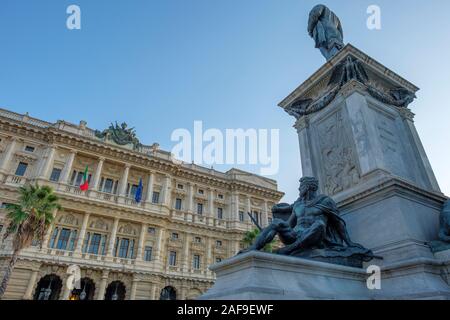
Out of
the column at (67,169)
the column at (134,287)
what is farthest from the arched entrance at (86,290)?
the column at (67,169)

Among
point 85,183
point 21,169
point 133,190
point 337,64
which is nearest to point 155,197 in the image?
point 133,190

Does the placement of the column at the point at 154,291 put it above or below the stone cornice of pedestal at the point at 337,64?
below

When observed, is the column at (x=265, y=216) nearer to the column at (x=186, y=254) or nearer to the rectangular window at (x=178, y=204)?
the column at (x=186, y=254)

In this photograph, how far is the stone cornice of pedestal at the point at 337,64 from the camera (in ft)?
23.3

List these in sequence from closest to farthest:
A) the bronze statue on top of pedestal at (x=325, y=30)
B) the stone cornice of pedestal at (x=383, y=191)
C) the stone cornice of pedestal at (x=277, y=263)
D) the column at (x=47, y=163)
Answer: the stone cornice of pedestal at (x=277, y=263) < the stone cornice of pedestal at (x=383, y=191) < the bronze statue on top of pedestal at (x=325, y=30) < the column at (x=47, y=163)

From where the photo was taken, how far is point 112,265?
27578mm

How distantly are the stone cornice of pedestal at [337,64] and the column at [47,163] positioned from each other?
2854cm

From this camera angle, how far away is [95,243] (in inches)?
1134

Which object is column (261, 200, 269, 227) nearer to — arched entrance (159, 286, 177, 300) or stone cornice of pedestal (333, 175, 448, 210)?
arched entrance (159, 286, 177, 300)

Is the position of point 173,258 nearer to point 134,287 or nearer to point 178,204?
point 134,287

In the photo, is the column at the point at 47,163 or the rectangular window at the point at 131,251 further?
the rectangular window at the point at 131,251

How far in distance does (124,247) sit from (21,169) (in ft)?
42.7
